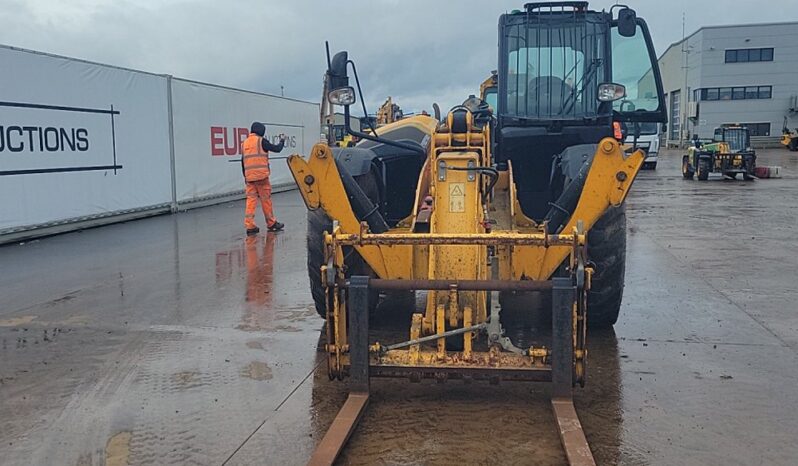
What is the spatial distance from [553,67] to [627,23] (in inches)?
26.5

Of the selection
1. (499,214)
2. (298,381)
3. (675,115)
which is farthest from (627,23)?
(675,115)

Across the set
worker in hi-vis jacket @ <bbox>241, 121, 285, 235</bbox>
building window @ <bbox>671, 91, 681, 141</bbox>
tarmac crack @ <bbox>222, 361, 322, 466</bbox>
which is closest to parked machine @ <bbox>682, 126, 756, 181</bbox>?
worker in hi-vis jacket @ <bbox>241, 121, 285, 235</bbox>

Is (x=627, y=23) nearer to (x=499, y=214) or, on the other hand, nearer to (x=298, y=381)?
(x=499, y=214)

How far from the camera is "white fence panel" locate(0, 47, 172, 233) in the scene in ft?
34.3

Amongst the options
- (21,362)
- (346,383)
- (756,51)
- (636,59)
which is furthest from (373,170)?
(756,51)

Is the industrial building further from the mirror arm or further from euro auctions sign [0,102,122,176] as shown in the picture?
the mirror arm

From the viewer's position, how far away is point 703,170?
24.1 m

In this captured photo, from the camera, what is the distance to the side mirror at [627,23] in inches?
232

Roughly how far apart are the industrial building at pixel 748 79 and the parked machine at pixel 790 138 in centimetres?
230

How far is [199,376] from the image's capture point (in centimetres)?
470

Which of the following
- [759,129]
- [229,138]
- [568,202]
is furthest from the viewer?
[759,129]

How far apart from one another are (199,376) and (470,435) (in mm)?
1920

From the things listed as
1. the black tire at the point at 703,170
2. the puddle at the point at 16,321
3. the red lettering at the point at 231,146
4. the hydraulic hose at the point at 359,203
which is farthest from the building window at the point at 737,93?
the puddle at the point at 16,321

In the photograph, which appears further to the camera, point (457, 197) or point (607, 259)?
point (607, 259)
